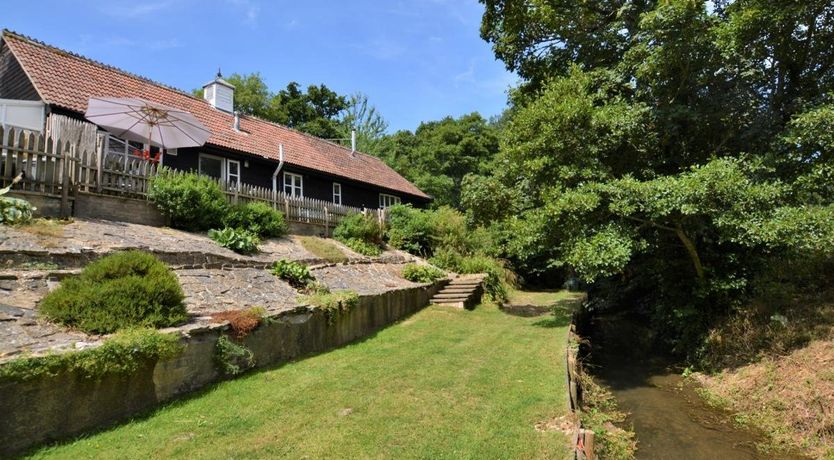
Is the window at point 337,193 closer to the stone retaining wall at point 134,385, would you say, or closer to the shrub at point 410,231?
the shrub at point 410,231

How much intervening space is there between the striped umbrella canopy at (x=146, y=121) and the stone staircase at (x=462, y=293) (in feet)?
30.0

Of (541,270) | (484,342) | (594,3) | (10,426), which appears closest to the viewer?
(10,426)

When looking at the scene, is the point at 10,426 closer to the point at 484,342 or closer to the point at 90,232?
the point at 90,232

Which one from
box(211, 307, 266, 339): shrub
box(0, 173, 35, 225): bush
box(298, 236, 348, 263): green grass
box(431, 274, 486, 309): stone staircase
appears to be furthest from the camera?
box(431, 274, 486, 309): stone staircase

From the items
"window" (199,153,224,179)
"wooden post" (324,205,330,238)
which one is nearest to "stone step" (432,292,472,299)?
"wooden post" (324,205,330,238)

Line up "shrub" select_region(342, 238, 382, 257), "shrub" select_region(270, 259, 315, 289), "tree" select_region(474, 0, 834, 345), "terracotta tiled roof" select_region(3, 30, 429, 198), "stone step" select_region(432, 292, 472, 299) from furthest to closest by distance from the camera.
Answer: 1. "shrub" select_region(342, 238, 382, 257)
2. "stone step" select_region(432, 292, 472, 299)
3. "terracotta tiled roof" select_region(3, 30, 429, 198)
4. "shrub" select_region(270, 259, 315, 289)
5. "tree" select_region(474, 0, 834, 345)

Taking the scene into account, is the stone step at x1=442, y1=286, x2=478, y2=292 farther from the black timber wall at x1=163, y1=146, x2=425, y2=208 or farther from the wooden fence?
the black timber wall at x1=163, y1=146, x2=425, y2=208

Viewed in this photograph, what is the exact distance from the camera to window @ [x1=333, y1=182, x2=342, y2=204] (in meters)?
24.1

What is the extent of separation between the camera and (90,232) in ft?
31.3

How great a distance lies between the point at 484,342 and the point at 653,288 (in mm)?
8242

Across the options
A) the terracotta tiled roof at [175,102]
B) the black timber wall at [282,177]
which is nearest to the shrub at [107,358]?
the black timber wall at [282,177]

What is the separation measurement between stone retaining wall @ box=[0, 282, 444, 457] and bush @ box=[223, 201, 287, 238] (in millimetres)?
5576

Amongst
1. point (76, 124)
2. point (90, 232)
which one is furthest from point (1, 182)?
point (76, 124)

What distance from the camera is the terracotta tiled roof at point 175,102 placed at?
14625 mm
